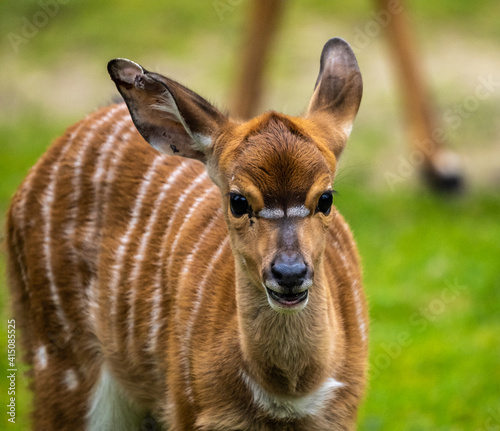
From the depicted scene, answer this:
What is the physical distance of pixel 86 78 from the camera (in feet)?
39.0

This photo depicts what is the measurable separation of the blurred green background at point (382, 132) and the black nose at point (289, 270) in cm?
97

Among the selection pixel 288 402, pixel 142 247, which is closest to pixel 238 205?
pixel 288 402

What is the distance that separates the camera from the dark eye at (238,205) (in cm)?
340

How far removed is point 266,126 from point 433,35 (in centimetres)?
950

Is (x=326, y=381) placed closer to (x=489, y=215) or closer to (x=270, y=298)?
(x=270, y=298)

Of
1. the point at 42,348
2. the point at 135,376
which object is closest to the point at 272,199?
the point at 135,376

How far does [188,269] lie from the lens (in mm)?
4012

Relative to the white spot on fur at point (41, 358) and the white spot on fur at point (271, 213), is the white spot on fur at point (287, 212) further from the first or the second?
the white spot on fur at point (41, 358)

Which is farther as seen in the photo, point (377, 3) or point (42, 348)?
point (377, 3)

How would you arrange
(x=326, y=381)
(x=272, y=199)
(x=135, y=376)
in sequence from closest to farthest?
(x=272, y=199) < (x=326, y=381) < (x=135, y=376)

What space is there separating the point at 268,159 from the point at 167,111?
57cm

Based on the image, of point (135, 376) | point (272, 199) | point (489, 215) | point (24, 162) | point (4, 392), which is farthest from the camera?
point (24, 162)

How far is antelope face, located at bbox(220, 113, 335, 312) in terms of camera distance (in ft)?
10.5

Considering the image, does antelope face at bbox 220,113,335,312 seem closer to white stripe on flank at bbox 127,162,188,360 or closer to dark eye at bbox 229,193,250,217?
dark eye at bbox 229,193,250,217
